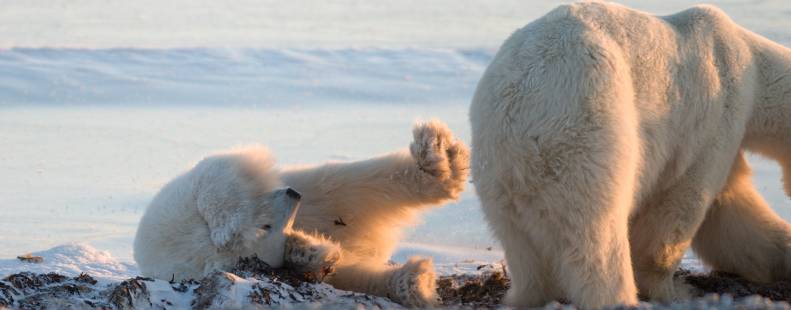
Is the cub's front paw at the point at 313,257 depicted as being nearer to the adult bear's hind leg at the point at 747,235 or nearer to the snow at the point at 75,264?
the snow at the point at 75,264

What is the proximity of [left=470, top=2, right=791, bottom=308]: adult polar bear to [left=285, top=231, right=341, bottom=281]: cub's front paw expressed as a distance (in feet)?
1.96

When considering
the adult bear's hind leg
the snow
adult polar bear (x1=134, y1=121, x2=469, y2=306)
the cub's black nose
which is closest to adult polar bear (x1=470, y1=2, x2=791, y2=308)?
the adult bear's hind leg

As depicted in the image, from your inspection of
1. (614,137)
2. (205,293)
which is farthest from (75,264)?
(614,137)

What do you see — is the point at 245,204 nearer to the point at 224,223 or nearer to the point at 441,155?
the point at 224,223

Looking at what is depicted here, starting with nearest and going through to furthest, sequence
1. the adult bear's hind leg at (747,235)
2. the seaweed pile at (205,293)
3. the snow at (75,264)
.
Result: the seaweed pile at (205,293), the adult bear's hind leg at (747,235), the snow at (75,264)

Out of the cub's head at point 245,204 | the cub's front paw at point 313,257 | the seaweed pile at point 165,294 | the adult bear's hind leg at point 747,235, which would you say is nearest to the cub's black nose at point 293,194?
the cub's head at point 245,204

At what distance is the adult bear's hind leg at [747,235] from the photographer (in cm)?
425

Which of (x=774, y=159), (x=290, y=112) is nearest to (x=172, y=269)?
(x=774, y=159)

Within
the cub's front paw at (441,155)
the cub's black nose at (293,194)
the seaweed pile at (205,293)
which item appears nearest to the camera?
the seaweed pile at (205,293)

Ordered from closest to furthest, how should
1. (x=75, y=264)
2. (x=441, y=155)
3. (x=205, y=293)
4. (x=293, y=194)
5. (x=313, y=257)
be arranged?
(x=205, y=293) → (x=313, y=257) → (x=293, y=194) → (x=441, y=155) → (x=75, y=264)

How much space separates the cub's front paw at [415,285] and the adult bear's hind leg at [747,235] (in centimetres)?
131

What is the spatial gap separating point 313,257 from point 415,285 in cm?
38

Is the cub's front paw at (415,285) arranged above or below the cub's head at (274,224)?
below

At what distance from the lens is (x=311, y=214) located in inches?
163
